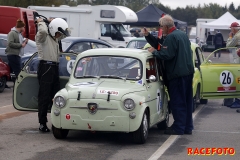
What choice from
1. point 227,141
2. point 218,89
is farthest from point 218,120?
point 227,141

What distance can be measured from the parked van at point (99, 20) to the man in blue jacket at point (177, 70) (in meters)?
19.4

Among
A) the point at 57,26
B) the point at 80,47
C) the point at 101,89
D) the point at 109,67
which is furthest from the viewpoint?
the point at 80,47

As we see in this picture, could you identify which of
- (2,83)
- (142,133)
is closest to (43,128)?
(142,133)

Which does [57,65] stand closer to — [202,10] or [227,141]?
[227,141]

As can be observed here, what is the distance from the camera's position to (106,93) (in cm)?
949

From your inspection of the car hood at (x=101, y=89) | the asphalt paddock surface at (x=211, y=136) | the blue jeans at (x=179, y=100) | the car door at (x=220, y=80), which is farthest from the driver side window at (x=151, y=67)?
the car door at (x=220, y=80)

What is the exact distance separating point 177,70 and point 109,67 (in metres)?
1.22

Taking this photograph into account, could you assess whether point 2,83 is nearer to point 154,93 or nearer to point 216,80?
point 216,80

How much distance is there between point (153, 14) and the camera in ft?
137

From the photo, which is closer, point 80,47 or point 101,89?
point 101,89

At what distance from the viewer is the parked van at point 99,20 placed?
30562 mm

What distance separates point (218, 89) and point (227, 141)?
5.08 m

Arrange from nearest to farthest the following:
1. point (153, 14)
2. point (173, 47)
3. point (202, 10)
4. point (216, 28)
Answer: point (173, 47) → point (153, 14) → point (216, 28) → point (202, 10)

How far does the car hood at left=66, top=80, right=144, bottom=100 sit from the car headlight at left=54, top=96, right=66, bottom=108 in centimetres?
12
